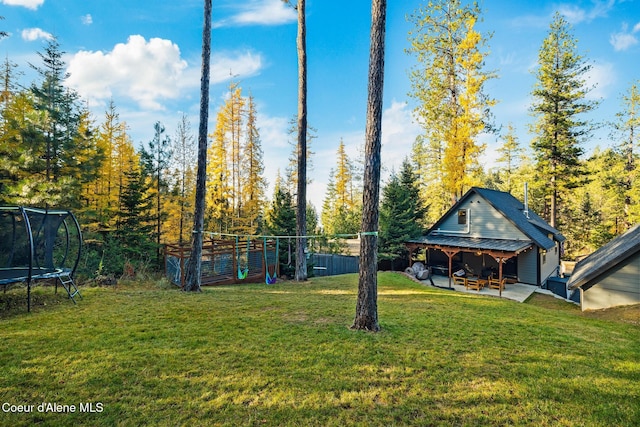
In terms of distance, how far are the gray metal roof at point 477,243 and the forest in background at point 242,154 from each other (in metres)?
A: 1.42

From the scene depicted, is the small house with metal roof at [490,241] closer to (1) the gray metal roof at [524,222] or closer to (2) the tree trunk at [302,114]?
(1) the gray metal roof at [524,222]

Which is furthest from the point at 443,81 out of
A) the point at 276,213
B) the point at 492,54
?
the point at 276,213

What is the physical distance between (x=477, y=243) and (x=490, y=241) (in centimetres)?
86

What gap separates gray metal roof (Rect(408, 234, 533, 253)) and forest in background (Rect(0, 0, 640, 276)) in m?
1.42

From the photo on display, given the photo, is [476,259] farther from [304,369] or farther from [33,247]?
[33,247]

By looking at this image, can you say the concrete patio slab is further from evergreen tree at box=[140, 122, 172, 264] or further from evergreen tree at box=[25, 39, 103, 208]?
evergreen tree at box=[25, 39, 103, 208]

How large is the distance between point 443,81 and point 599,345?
16.6 meters

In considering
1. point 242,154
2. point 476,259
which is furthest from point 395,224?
point 242,154

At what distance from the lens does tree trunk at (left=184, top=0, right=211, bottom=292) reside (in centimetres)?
788

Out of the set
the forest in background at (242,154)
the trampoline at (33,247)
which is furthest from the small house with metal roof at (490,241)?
the trampoline at (33,247)

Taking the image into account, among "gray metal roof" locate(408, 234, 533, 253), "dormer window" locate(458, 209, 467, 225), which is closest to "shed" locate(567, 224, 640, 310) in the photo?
"gray metal roof" locate(408, 234, 533, 253)

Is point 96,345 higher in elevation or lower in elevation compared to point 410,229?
lower

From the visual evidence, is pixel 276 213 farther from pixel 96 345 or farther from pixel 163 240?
pixel 96 345

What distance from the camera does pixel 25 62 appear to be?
489 inches
